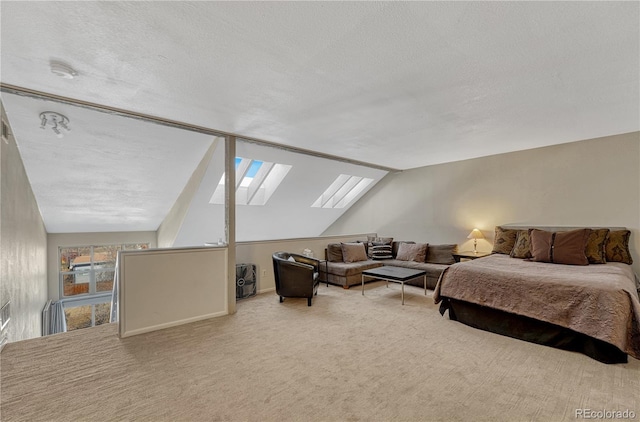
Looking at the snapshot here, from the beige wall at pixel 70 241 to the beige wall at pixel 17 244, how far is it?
232 cm

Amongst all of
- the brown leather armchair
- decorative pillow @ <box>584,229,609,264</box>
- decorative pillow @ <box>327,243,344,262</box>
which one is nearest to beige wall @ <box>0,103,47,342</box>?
the brown leather armchair

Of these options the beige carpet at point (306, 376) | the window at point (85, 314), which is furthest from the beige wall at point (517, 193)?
the window at point (85, 314)

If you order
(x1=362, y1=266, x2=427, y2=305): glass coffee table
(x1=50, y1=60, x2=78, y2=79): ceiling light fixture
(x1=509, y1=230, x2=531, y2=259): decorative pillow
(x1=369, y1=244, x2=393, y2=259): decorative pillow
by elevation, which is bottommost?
(x1=362, y1=266, x2=427, y2=305): glass coffee table

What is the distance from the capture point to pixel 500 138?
4281mm

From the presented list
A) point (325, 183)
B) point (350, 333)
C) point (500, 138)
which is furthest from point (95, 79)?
point (500, 138)

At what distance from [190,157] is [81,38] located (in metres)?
2.88

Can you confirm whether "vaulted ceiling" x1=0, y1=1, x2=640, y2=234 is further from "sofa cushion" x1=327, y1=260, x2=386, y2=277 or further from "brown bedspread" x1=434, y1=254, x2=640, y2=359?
"sofa cushion" x1=327, y1=260, x2=386, y2=277

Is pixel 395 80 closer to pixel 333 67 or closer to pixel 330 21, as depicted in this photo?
pixel 333 67

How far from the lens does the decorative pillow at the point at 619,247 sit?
3.91 meters

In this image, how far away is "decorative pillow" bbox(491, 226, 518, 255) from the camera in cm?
477

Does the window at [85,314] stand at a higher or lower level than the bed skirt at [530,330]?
lower

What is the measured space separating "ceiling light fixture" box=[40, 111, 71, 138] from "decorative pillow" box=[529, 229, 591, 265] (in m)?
6.34

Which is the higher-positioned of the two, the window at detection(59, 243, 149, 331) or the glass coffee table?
the glass coffee table

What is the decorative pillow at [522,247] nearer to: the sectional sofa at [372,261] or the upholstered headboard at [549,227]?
the upholstered headboard at [549,227]
